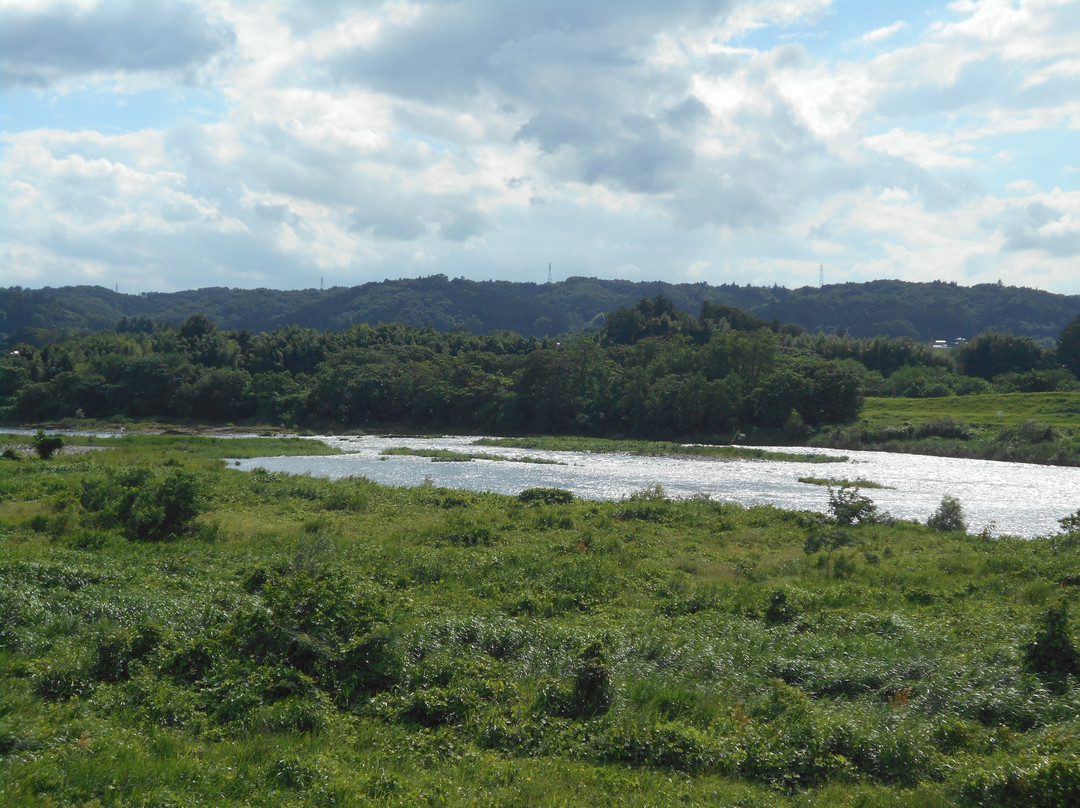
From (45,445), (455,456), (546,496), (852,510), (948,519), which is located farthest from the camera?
(455,456)

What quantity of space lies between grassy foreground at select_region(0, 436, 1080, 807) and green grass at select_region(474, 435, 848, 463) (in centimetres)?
4138

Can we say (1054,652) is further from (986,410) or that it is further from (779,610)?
(986,410)

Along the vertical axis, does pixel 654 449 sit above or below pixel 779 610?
below

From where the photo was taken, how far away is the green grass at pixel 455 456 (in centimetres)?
5747

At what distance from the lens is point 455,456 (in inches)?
2365

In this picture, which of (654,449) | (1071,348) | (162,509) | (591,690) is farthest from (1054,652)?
(1071,348)

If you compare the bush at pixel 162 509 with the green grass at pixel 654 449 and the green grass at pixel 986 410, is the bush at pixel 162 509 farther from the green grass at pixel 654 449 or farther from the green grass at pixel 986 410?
the green grass at pixel 986 410

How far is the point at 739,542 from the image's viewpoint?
24938 millimetres

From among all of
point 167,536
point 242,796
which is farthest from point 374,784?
point 167,536

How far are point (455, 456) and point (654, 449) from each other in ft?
64.5

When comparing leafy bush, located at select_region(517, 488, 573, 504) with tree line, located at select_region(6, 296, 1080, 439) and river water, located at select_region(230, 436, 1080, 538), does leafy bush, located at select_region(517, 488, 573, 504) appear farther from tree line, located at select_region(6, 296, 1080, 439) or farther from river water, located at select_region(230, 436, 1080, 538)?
tree line, located at select_region(6, 296, 1080, 439)

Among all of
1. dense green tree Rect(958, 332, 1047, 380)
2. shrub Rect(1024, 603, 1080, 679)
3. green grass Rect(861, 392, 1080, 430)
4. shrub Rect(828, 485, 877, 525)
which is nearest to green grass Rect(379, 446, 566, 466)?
shrub Rect(828, 485, 877, 525)

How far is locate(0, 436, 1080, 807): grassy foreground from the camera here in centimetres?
807

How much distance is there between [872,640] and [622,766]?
6.42m
